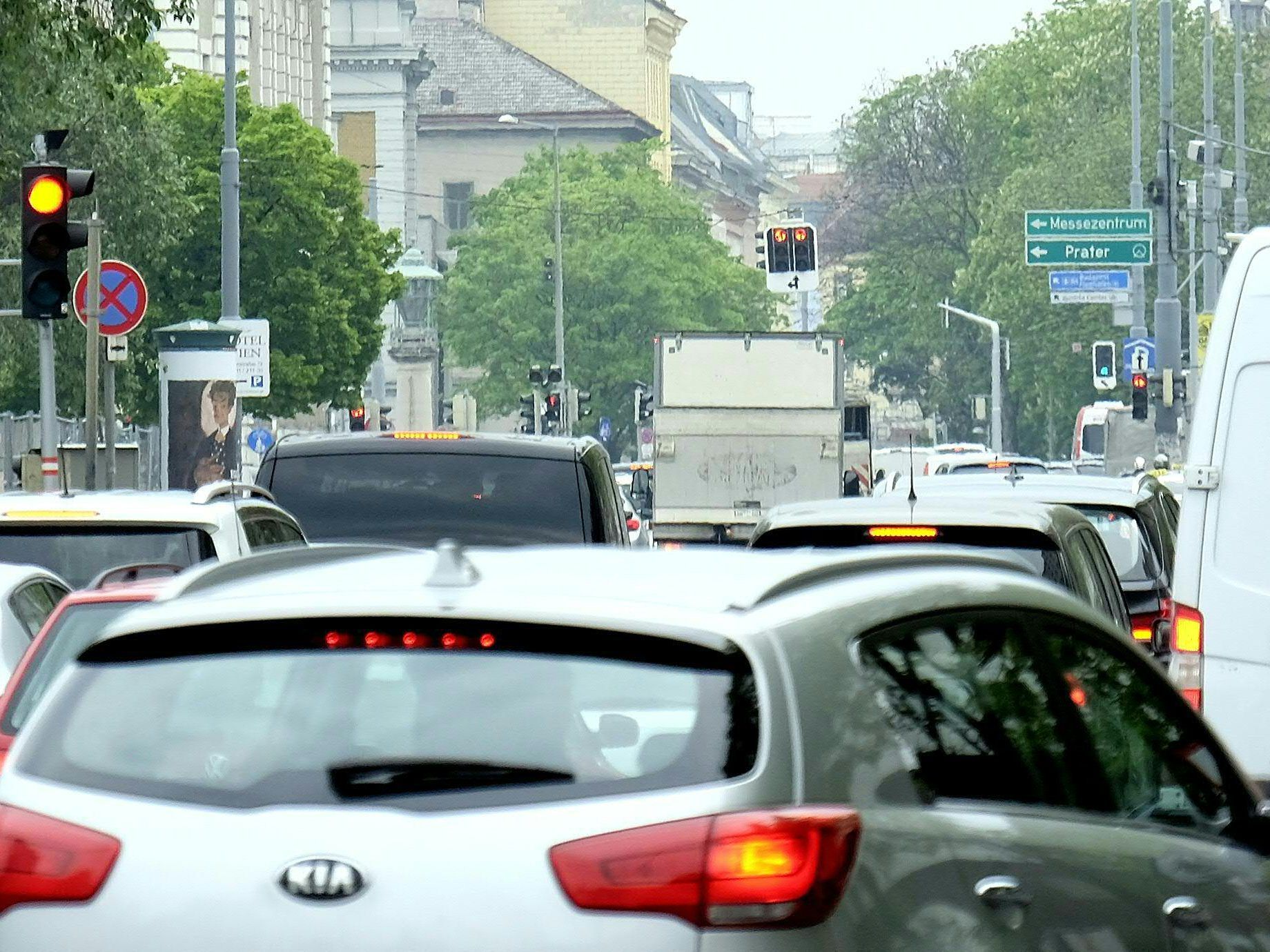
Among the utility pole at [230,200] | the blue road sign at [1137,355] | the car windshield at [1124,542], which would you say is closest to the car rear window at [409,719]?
the car windshield at [1124,542]

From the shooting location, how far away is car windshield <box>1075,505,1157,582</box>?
13.9 metres

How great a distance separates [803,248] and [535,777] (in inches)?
1636

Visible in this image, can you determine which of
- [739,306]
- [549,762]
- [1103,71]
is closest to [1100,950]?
[549,762]

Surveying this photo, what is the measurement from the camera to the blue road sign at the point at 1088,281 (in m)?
58.7

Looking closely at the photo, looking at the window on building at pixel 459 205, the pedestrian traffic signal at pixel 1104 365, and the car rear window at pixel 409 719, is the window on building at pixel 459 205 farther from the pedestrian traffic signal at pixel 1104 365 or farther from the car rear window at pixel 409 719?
the car rear window at pixel 409 719

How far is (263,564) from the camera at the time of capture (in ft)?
16.5

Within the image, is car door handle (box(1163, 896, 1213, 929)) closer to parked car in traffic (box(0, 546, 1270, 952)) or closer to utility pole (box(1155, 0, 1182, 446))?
parked car in traffic (box(0, 546, 1270, 952))

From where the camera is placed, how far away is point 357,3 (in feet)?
364

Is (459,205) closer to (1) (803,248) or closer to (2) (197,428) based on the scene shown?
(1) (803,248)

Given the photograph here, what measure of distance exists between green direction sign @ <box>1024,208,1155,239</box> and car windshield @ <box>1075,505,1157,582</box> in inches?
1429

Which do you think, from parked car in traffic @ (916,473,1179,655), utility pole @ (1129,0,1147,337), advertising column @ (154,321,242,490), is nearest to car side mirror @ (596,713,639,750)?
parked car in traffic @ (916,473,1179,655)

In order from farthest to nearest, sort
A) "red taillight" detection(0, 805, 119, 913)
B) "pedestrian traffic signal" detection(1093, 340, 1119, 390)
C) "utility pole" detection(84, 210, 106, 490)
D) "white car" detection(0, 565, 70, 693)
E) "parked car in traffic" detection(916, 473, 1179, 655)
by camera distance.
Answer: "pedestrian traffic signal" detection(1093, 340, 1119, 390), "utility pole" detection(84, 210, 106, 490), "parked car in traffic" detection(916, 473, 1179, 655), "white car" detection(0, 565, 70, 693), "red taillight" detection(0, 805, 119, 913)

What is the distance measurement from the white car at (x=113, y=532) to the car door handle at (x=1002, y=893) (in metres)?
6.96

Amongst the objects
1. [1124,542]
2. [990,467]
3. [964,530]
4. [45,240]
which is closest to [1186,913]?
[964,530]
